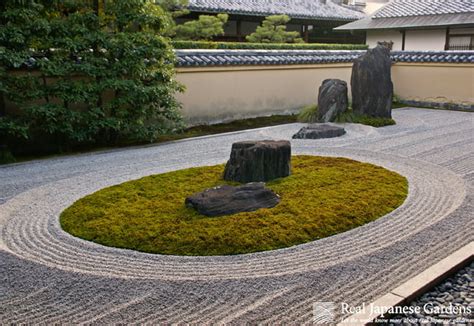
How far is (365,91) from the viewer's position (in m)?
11.3

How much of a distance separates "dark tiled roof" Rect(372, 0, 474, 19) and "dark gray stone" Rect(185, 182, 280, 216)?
18.5m

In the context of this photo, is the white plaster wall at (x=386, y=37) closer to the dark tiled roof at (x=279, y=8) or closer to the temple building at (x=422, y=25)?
the temple building at (x=422, y=25)

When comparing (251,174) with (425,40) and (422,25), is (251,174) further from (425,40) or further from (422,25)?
(425,40)

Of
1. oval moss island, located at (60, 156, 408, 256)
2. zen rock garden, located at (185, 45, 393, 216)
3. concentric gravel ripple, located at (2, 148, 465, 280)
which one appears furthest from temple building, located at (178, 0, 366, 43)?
concentric gravel ripple, located at (2, 148, 465, 280)

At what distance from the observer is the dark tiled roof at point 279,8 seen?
19281 millimetres

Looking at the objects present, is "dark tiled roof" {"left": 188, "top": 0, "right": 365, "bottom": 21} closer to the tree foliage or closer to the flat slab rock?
the tree foliage

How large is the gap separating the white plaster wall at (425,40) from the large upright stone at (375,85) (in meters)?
11.4

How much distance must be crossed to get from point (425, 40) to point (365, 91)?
41.8 feet

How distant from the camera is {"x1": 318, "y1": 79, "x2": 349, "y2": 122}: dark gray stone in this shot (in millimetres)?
10906

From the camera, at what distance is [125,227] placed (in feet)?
15.1

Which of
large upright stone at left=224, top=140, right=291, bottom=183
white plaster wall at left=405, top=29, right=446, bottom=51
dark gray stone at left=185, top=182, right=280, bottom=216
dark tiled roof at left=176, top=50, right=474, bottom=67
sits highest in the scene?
white plaster wall at left=405, top=29, right=446, bottom=51

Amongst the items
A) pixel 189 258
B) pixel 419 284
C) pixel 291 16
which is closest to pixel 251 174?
pixel 189 258

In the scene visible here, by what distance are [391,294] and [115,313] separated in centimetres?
198

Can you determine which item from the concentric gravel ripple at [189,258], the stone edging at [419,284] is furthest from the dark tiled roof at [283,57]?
the stone edging at [419,284]
